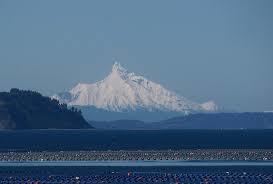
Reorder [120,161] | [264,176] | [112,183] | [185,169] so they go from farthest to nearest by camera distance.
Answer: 1. [120,161]
2. [185,169]
3. [264,176]
4. [112,183]

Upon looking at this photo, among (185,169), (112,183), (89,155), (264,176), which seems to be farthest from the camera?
(89,155)

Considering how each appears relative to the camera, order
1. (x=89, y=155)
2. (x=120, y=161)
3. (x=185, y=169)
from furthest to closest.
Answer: (x=89, y=155)
(x=120, y=161)
(x=185, y=169)

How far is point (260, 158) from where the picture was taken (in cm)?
14838

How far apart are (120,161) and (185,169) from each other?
19637 millimetres

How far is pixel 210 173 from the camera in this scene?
118375 mm

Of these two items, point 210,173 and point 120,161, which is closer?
point 210,173

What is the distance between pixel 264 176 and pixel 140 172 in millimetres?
13454

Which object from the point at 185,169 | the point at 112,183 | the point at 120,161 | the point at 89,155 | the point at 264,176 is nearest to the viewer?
the point at 112,183

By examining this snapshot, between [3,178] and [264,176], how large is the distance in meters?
24.7

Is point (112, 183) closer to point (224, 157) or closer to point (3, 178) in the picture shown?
point (3, 178)

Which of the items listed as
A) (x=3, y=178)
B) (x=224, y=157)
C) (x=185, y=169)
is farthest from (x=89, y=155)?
(x=3, y=178)

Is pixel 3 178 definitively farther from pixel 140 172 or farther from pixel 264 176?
pixel 264 176

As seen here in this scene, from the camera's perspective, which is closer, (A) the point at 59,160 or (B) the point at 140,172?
(B) the point at 140,172

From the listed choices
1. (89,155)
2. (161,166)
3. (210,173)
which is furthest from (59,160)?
(210,173)
